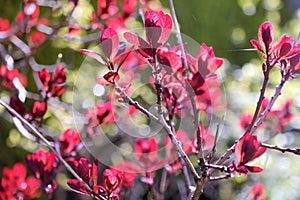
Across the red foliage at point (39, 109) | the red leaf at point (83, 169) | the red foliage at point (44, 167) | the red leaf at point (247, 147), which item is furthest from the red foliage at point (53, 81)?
the red leaf at point (247, 147)

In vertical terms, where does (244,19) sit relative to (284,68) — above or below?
below

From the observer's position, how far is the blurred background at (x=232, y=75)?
2.08 m

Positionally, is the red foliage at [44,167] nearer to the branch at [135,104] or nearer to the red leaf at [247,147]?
the branch at [135,104]

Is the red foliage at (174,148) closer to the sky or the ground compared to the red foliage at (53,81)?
closer to the ground

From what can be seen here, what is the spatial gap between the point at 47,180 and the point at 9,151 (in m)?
1.91

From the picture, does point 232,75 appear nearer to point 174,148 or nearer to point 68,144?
point 174,148

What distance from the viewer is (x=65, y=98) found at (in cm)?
245

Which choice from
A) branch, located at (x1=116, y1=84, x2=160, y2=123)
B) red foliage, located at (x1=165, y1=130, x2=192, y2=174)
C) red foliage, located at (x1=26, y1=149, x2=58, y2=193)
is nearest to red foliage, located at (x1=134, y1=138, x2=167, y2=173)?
red foliage, located at (x1=165, y1=130, x2=192, y2=174)

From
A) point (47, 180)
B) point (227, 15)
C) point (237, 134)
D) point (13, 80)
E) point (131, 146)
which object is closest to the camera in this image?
point (47, 180)

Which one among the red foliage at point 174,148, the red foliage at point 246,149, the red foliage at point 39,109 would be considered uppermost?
the red foliage at point 246,149

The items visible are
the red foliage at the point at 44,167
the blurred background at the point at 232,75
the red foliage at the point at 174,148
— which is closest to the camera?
the red foliage at the point at 44,167

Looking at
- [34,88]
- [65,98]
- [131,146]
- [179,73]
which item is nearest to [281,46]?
[179,73]

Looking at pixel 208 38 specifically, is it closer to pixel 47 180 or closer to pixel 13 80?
pixel 13 80

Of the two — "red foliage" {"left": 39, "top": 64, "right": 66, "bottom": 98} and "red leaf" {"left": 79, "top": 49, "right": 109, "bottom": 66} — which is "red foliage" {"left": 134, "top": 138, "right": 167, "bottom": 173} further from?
"red leaf" {"left": 79, "top": 49, "right": 109, "bottom": 66}
